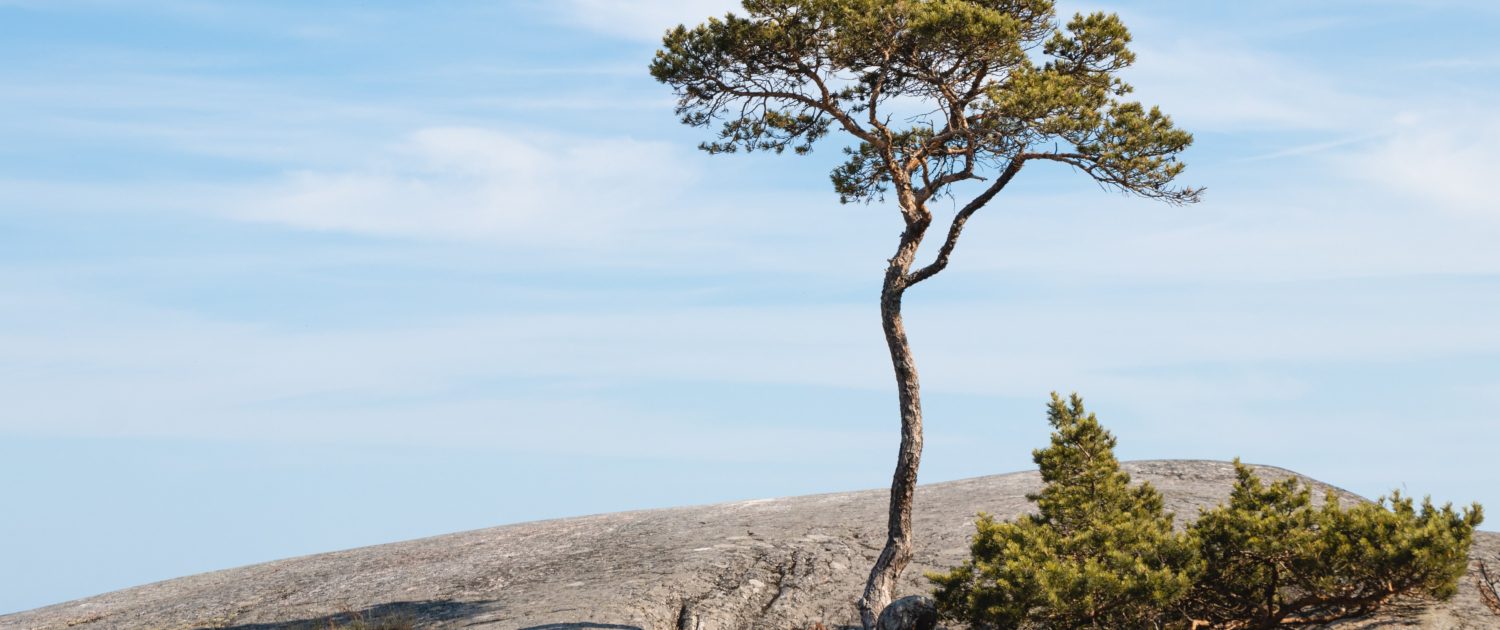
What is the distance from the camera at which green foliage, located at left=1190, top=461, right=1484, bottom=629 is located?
1697cm

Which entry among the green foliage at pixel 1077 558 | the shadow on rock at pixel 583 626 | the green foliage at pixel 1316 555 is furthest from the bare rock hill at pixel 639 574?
the green foliage at pixel 1077 558

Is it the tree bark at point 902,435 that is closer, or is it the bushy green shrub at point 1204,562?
the bushy green shrub at point 1204,562

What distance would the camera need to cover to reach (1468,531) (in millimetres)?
17406

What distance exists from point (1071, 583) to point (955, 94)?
8.95 metres

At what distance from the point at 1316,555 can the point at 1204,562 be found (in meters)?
1.58

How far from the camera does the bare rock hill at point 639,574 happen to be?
20.1 m

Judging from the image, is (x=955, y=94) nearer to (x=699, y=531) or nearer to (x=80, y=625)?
(x=699, y=531)

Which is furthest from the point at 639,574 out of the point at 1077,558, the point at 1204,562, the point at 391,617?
the point at 1204,562

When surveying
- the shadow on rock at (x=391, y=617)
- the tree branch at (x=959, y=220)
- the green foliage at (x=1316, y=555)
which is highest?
the tree branch at (x=959, y=220)

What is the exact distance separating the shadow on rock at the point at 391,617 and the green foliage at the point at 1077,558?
893 centimetres

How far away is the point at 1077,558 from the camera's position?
58.4ft

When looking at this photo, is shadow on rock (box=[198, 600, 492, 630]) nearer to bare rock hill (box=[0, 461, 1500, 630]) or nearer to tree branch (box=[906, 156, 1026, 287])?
bare rock hill (box=[0, 461, 1500, 630])

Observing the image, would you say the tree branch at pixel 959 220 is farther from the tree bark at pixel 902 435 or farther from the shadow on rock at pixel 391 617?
the shadow on rock at pixel 391 617

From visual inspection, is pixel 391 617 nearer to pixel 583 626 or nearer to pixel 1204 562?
pixel 583 626
